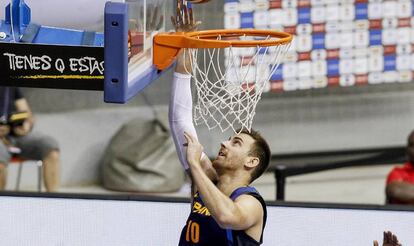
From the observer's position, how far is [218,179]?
22.5ft

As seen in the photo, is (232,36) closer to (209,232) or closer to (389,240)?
(209,232)

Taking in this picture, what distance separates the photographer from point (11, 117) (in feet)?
36.0

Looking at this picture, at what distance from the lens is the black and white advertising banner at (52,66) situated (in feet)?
20.2

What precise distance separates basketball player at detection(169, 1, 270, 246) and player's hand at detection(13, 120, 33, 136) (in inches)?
163

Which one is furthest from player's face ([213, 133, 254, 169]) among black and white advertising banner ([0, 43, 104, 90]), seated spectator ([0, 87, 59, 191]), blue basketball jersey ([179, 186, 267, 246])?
seated spectator ([0, 87, 59, 191])

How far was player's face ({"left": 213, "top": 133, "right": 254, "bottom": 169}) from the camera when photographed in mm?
6770

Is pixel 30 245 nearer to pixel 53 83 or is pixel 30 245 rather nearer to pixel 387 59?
pixel 53 83

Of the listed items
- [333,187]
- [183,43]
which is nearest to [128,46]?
[183,43]

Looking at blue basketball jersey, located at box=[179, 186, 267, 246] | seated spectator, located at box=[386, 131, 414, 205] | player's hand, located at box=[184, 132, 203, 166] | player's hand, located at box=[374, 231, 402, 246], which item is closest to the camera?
player's hand, located at box=[184, 132, 203, 166]

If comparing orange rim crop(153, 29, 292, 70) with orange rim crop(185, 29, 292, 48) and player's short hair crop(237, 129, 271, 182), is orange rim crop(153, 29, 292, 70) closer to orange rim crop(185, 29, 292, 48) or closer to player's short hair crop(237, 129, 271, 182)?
orange rim crop(185, 29, 292, 48)

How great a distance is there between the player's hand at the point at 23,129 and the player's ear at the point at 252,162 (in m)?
4.58

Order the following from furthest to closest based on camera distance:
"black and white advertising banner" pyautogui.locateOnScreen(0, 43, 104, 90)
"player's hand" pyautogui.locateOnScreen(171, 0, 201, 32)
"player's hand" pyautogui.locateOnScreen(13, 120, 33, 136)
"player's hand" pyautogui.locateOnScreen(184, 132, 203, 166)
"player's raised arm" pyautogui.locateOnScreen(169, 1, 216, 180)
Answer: "player's hand" pyautogui.locateOnScreen(13, 120, 33, 136) < "player's raised arm" pyautogui.locateOnScreen(169, 1, 216, 180) < "player's hand" pyautogui.locateOnScreen(171, 0, 201, 32) < "player's hand" pyautogui.locateOnScreen(184, 132, 203, 166) < "black and white advertising banner" pyautogui.locateOnScreen(0, 43, 104, 90)

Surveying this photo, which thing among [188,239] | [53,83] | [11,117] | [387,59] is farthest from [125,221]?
[387,59]

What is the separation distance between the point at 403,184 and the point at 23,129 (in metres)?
3.44
